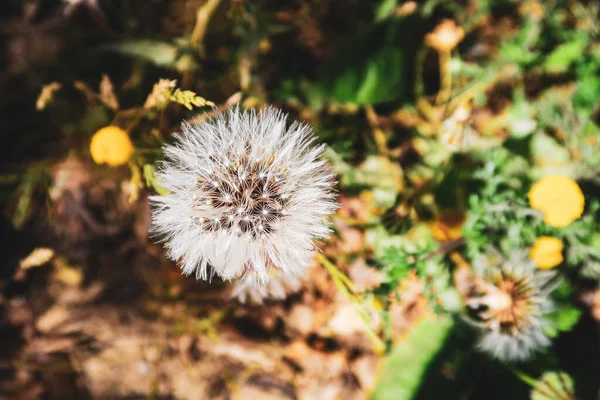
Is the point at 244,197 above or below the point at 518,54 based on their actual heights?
below

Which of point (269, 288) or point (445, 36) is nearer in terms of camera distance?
point (269, 288)

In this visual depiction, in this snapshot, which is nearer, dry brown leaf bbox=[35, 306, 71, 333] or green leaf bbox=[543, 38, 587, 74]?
green leaf bbox=[543, 38, 587, 74]

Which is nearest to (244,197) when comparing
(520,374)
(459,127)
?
(459,127)

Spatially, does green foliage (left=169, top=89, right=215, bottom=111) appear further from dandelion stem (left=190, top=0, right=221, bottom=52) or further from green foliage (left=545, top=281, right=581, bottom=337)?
green foliage (left=545, top=281, right=581, bottom=337)

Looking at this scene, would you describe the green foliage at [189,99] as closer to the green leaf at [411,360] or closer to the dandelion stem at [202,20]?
the dandelion stem at [202,20]

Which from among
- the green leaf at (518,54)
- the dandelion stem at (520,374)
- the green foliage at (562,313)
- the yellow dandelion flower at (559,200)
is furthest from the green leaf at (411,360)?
the green leaf at (518,54)

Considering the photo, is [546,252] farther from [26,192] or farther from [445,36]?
[26,192]

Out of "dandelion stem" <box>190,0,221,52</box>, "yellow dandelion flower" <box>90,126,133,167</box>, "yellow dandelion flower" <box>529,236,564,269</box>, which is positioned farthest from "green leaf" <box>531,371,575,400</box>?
"dandelion stem" <box>190,0,221,52</box>
